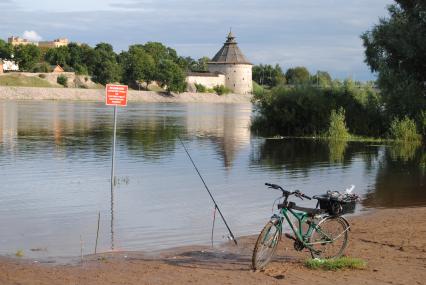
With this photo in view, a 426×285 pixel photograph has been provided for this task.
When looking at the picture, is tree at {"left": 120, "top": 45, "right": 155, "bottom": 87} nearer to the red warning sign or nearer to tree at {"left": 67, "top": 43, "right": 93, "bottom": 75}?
tree at {"left": 67, "top": 43, "right": 93, "bottom": 75}

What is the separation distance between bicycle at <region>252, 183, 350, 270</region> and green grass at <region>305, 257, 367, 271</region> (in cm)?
26

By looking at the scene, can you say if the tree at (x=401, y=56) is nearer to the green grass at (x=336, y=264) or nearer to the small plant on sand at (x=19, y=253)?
the green grass at (x=336, y=264)

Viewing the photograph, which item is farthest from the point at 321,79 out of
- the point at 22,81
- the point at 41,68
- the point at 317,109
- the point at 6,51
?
the point at 6,51

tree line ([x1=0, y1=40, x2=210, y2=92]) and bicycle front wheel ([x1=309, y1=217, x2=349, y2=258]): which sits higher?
tree line ([x1=0, y1=40, x2=210, y2=92])

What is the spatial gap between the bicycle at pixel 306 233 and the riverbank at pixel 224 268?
252 millimetres

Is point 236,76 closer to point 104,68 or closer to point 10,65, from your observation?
point 104,68

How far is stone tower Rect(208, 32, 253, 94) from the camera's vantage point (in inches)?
6870

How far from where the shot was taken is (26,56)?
14400cm

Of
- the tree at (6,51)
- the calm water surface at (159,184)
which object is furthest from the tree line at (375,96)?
the tree at (6,51)

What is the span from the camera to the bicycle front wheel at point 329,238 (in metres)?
8.97

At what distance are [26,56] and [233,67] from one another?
57006 millimetres

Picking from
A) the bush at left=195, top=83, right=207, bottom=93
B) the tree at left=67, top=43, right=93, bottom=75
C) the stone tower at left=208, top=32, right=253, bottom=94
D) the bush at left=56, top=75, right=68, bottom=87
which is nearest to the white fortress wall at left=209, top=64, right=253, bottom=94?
the stone tower at left=208, top=32, right=253, bottom=94

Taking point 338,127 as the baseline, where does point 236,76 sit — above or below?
above

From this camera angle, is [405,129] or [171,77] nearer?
[405,129]
